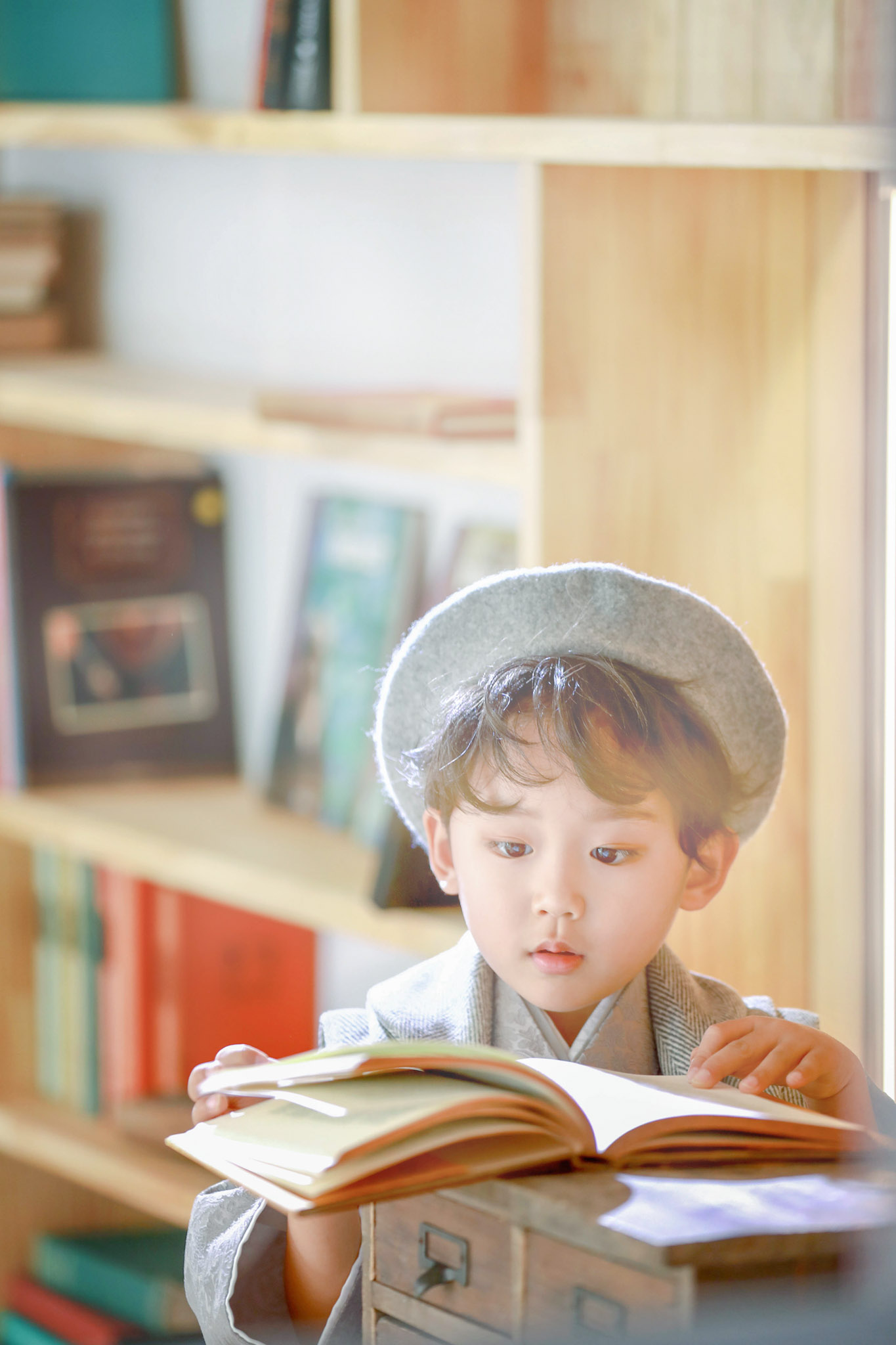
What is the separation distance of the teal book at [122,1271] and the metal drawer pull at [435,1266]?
1047 mm

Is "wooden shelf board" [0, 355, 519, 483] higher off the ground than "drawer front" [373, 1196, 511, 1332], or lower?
higher

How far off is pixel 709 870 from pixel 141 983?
1.07 meters

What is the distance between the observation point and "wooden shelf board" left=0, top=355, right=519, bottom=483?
1199 millimetres

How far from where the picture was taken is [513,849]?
2.28ft

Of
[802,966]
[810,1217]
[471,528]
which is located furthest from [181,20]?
[810,1217]

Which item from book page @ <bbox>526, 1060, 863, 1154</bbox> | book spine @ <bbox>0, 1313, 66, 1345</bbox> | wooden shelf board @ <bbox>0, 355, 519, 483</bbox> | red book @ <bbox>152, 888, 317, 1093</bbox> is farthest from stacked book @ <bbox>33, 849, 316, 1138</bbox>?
book page @ <bbox>526, 1060, 863, 1154</bbox>

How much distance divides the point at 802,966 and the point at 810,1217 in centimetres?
52

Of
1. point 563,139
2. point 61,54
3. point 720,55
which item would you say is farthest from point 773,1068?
point 61,54

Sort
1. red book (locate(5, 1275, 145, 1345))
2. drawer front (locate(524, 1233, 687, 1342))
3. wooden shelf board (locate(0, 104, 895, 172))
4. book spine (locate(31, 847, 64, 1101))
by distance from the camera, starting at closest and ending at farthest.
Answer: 1. drawer front (locate(524, 1233, 687, 1342))
2. wooden shelf board (locate(0, 104, 895, 172))
3. red book (locate(5, 1275, 145, 1345))
4. book spine (locate(31, 847, 64, 1101))

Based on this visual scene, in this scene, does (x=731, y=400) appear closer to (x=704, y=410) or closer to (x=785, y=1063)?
(x=704, y=410)

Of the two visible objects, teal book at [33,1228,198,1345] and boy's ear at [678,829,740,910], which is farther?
teal book at [33,1228,198,1345]

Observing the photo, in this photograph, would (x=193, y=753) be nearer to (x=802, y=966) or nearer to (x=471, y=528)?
(x=471, y=528)

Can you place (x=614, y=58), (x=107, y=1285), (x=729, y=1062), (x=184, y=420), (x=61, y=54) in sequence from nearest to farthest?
(x=729, y=1062)
(x=614, y=58)
(x=184, y=420)
(x=61, y=54)
(x=107, y=1285)

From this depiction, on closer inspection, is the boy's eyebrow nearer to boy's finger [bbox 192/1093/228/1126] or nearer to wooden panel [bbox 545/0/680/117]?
boy's finger [bbox 192/1093/228/1126]
